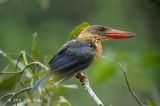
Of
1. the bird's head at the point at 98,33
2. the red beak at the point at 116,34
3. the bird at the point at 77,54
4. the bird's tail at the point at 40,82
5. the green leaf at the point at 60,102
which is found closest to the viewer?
the bird's tail at the point at 40,82

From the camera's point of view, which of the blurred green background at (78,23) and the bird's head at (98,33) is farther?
the blurred green background at (78,23)

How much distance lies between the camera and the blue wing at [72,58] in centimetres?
302

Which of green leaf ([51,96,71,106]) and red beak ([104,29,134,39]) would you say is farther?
red beak ([104,29,134,39])

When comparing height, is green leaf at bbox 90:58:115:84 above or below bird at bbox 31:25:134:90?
below

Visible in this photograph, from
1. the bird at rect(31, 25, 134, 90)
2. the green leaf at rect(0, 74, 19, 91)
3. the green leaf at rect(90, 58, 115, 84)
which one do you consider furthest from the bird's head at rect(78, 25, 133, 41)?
the green leaf at rect(0, 74, 19, 91)

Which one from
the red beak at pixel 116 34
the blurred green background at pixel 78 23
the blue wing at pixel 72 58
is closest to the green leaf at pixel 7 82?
the blue wing at pixel 72 58

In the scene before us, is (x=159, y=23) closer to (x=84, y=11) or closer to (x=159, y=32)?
(x=159, y=32)

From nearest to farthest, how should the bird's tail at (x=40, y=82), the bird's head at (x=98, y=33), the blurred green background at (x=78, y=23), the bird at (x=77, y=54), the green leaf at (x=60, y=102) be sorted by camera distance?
1. the bird's tail at (x=40, y=82)
2. the green leaf at (x=60, y=102)
3. the bird at (x=77, y=54)
4. the bird's head at (x=98, y=33)
5. the blurred green background at (x=78, y=23)

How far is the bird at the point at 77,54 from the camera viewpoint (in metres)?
2.98

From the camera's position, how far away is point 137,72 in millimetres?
3244

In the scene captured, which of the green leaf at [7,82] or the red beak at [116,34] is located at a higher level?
the green leaf at [7,82]

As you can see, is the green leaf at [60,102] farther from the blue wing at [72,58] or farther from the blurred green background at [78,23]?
the blurred green background at [78,23]

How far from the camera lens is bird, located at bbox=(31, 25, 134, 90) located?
2980 millimetres

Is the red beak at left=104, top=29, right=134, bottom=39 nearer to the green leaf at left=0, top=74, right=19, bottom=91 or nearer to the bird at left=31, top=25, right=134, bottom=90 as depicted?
the bird at left=31, top=25, right=134, bottom=90
